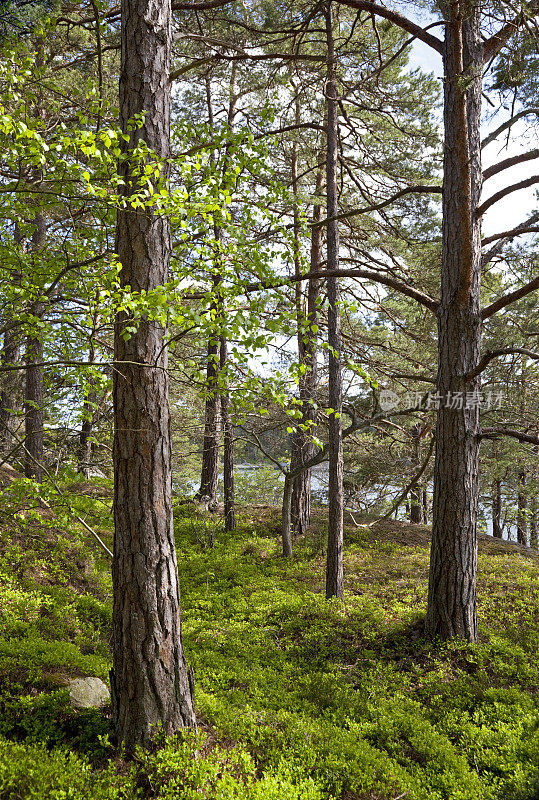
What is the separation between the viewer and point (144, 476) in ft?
12.6

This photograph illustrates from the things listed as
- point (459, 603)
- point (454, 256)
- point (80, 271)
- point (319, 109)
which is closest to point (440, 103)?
point (319, 109)

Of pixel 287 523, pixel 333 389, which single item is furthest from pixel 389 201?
pixel 287 523

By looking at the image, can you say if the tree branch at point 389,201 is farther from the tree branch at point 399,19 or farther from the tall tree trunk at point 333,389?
the tall tree trunk at point 333,389

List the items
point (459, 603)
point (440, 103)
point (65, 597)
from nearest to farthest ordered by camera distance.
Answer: point (459, 603) < point (65, 597) < point (440, 103)

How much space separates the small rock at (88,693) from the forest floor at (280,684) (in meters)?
0.12

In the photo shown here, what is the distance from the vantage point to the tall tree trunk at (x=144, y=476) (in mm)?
3756

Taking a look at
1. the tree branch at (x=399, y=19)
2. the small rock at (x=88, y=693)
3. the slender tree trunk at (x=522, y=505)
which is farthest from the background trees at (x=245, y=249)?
the slender tree trunk at (x=522, y=505)

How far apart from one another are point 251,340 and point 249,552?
762 cm

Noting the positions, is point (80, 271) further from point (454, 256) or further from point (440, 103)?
point (440, 103)

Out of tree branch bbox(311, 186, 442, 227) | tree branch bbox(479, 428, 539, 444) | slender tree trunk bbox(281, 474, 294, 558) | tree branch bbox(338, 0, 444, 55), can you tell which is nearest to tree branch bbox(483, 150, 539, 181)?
tree branch bbox(311, 186, 442, 227)

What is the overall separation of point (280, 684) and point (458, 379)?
4236mm

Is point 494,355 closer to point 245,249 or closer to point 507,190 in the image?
point 507,190

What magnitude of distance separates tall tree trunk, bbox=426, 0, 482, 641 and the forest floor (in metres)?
0.60

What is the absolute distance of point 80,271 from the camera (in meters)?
4.80
